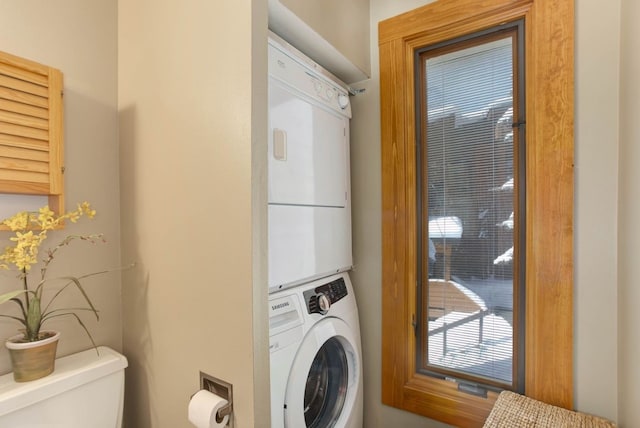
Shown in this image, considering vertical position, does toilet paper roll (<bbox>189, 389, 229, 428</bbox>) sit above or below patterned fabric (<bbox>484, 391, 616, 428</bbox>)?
above

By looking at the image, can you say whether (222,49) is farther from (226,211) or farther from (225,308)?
(225,308)

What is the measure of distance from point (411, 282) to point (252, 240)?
0.92 metres

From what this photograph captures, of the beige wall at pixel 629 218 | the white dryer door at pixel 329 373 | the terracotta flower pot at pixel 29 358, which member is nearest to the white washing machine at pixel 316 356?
the white dryer door at pixel 329 373

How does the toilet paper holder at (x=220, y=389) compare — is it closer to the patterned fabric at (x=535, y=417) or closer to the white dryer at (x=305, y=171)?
the white dryer at (x=305, y=171)

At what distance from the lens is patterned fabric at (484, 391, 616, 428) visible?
3.25 feet

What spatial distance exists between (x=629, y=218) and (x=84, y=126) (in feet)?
6.36

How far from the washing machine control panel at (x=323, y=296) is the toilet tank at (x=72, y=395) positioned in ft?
2.24

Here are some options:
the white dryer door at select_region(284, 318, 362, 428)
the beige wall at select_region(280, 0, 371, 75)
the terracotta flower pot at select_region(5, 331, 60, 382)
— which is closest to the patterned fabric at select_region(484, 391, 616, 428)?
the white dryer door at select_region(284, 318, 362, 428)

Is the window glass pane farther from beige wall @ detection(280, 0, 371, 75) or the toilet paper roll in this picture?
the toilet paper roll

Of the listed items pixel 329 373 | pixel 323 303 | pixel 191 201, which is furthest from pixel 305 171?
pixel 329 373

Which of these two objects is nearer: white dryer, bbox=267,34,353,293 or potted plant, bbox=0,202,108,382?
potted plant, bbox=0,202,108,382

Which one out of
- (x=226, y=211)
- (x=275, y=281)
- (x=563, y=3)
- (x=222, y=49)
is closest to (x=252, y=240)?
(x=226, y=211)

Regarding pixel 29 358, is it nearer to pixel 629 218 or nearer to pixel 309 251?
pixel 309 251

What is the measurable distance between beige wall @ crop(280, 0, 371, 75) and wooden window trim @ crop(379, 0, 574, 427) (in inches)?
5.7
